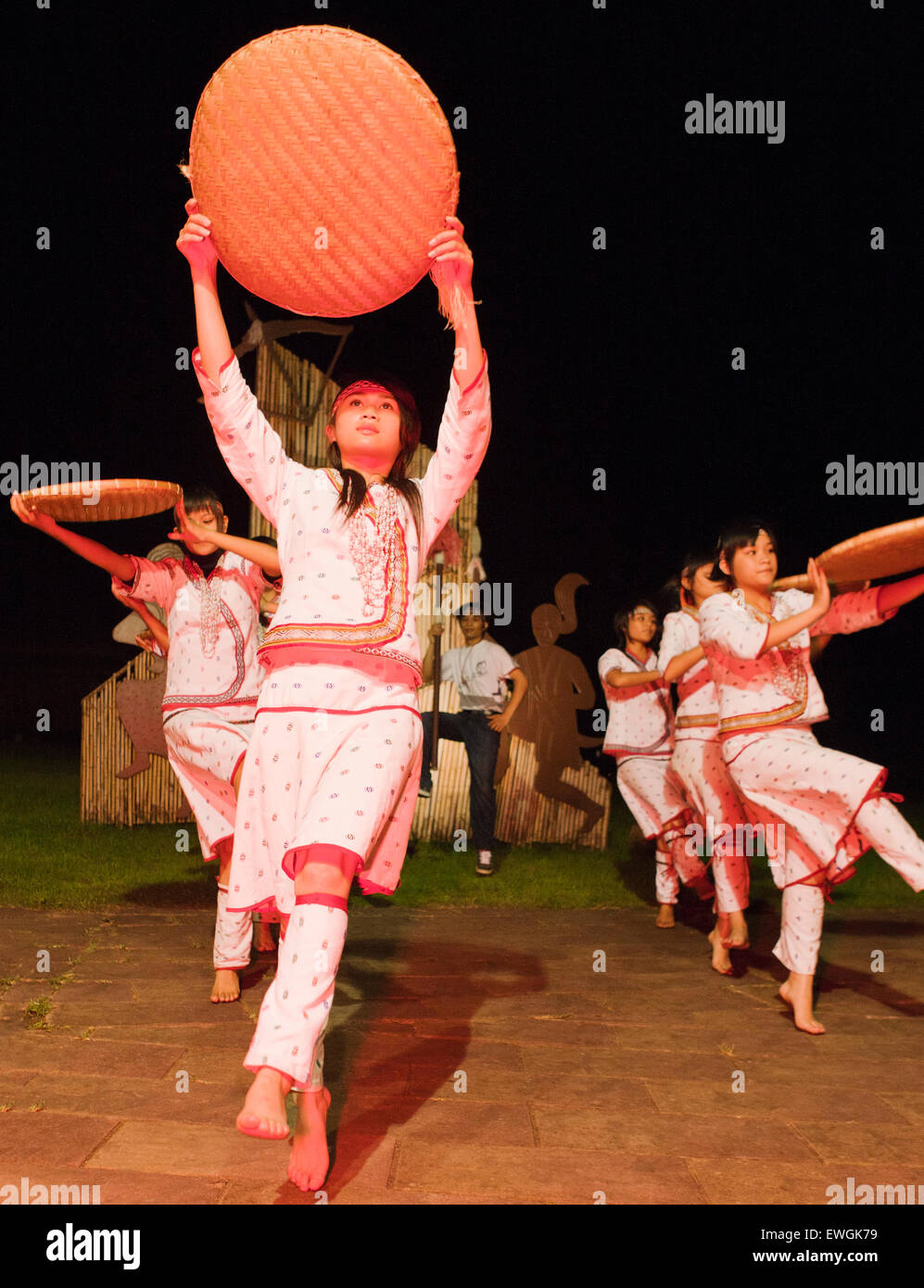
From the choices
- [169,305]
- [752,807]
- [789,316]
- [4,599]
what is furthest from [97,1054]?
[4,599]

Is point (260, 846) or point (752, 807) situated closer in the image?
point (260, 846)

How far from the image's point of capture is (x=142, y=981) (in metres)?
4.52

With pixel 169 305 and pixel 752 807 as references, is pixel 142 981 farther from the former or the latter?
pixel 169 305

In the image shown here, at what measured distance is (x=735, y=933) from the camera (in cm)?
505

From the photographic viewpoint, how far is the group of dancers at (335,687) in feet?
8.39

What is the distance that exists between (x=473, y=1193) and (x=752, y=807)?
2349mm

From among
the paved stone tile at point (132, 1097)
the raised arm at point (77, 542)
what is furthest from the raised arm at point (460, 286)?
the paved stone tile at point (132, 1097)

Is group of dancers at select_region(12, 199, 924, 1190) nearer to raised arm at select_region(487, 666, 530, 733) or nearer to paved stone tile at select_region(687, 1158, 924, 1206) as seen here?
paved stone tile at select_region(687, 1158, 924, 1206)

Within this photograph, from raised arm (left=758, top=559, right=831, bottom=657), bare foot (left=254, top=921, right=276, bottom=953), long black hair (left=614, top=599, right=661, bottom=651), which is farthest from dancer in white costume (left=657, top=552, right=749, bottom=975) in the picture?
bare foot (left=254, top=921, right=276, bottom=953)

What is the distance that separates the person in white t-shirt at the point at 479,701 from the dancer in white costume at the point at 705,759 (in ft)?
8.32

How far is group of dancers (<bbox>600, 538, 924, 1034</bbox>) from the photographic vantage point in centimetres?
417

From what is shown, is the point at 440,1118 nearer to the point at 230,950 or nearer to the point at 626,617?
the point at 230,950

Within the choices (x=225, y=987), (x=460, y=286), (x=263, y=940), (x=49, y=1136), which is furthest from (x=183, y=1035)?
(x=460, y=286)

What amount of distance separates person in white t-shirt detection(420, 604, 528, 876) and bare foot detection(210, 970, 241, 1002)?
158 inches
